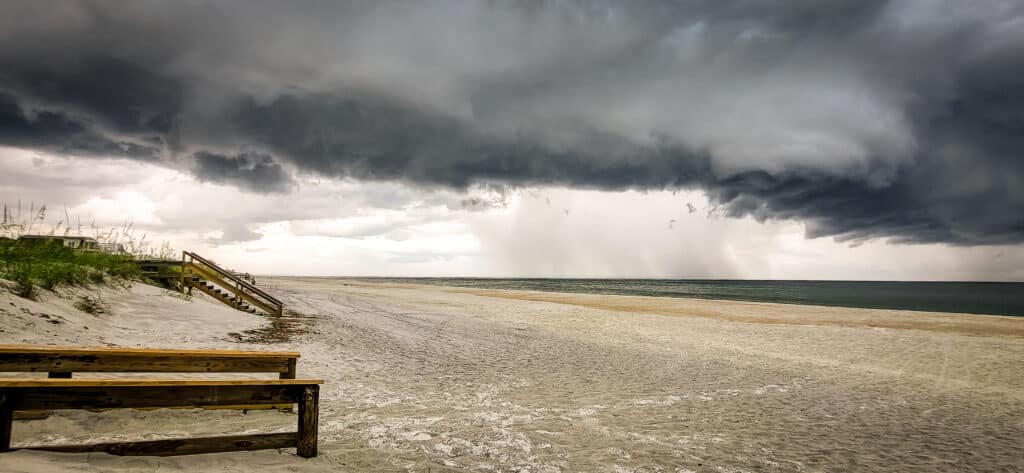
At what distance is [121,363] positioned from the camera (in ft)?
19.1

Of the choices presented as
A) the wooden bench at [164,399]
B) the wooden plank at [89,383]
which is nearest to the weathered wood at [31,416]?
the wooden bench at [164,399]

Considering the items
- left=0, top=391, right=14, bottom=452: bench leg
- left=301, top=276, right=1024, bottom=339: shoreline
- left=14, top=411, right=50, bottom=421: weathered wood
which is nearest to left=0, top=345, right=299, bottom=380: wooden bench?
left=14, top=411, right=50, bottom=421: weathered wood

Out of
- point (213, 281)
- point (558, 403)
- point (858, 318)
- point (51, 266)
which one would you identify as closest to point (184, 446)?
point (558, 403)

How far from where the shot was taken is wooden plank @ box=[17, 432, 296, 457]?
4.37m

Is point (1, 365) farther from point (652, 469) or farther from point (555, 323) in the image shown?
point (555, 323)

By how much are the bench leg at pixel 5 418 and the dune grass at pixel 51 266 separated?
342 inches

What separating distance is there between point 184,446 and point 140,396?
2.55 feet

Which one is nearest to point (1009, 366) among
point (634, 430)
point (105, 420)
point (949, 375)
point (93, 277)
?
point (949, 375)

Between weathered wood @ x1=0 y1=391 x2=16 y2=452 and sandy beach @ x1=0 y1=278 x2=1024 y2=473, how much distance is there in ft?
0.48

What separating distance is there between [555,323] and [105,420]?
66.4 ft

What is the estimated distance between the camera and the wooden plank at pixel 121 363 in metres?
5.43

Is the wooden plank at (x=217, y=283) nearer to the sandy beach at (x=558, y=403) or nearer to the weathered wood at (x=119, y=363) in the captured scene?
the sandy beach at (x=558, y=403)

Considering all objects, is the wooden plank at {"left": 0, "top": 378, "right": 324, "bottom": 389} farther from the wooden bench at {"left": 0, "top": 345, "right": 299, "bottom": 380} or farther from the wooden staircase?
the wooden staircase

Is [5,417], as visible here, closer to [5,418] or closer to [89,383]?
[5,418]
